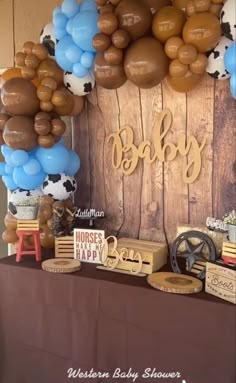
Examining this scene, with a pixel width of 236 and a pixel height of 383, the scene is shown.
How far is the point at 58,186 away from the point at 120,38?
77 centimetres

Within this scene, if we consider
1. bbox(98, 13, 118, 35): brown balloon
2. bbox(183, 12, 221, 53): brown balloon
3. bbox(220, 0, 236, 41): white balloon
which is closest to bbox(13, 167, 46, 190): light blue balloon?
bbox(98, 13, 118, 35): brown balloon

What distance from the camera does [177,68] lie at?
1.50 metres

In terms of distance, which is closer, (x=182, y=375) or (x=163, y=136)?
(x=182, y=375)

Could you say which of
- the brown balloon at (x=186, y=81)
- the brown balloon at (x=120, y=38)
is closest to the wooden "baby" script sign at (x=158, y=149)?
the brown balloon at (x=186, y=81)

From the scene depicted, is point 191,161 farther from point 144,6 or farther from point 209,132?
point 144,6

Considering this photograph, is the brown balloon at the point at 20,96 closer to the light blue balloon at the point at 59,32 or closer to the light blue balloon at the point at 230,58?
the light blue balloon at the point at 59,32

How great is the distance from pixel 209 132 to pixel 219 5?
20.5 inches

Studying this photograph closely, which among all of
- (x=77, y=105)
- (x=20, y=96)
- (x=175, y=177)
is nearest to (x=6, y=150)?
(x=20, y=96)

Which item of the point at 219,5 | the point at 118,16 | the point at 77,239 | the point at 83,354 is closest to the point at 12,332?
the point at 83,354

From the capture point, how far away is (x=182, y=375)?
140cm

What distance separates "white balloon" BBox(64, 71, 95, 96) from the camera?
5.94 feet

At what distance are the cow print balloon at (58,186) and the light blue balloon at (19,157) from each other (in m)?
0.17

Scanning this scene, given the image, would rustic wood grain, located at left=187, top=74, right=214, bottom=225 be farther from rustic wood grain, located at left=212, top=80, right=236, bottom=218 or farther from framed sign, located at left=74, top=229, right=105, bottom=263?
Result: framed sign, located at left=74, top=229, right=105, bottom=263

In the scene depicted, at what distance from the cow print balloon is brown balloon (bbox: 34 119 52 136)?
0.24 m
